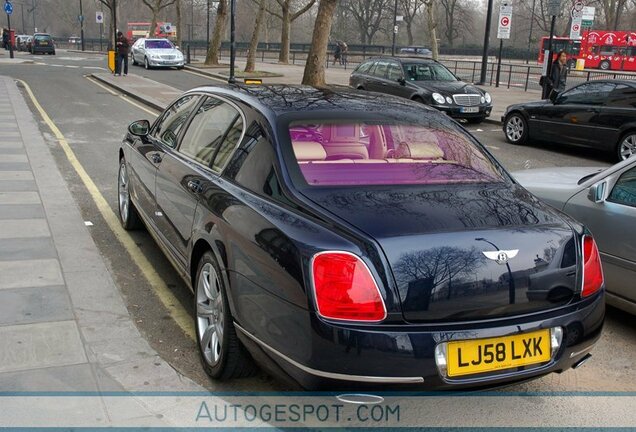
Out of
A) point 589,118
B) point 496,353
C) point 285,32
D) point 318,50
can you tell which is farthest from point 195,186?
point 285,32

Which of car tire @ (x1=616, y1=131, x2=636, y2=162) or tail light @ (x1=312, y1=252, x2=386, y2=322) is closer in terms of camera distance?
tail light @ (x1=312, y1=252, x2=386, y2=322)

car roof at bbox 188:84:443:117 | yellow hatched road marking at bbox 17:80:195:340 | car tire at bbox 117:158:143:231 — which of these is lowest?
yellow hatched road marking at bbox 17:80:195:340

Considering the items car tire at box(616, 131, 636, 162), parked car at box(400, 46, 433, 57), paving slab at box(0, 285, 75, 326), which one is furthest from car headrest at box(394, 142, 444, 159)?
parked car at box(400, 46, 433, 57)

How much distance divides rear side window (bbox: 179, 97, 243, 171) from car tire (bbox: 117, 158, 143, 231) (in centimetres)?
174

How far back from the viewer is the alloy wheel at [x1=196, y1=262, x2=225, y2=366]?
11.3 feet

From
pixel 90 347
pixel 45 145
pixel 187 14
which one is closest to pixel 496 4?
pixel 187 14

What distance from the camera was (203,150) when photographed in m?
4.20

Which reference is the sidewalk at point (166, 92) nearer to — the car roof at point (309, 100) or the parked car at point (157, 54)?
the parked car at point (157, 54)

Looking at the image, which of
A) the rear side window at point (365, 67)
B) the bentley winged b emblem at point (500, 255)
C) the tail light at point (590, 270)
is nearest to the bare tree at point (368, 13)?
the rear side window at point (365, 67)

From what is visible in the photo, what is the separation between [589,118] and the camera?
462 inches

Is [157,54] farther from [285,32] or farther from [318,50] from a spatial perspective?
[318,50]

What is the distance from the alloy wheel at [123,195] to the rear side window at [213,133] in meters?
1.84

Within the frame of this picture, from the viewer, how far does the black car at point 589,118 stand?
11148 mm

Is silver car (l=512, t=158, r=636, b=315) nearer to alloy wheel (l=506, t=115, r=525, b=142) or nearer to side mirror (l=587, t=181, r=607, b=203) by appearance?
side mirror (l=587, t=181, r=607, b=203)
